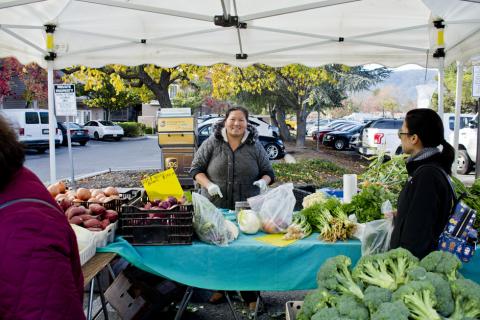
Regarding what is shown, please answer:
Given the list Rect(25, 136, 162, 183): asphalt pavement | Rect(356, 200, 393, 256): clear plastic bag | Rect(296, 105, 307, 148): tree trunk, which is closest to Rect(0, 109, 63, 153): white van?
Rect(25, 136, 162, 183): asphalt pavement

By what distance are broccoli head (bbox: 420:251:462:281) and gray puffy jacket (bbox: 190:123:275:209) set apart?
2.52 metres

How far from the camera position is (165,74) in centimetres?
1364

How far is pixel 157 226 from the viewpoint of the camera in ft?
10.4

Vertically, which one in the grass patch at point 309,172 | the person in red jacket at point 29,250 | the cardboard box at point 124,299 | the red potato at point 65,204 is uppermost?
the person in red jacket at point 29,250

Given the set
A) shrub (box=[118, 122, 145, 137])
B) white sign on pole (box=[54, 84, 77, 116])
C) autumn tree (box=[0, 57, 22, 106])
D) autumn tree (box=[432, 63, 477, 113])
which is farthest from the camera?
shrub (box=[118, 122, 145, 137])

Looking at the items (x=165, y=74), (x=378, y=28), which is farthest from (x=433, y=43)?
(x=165, y=74)

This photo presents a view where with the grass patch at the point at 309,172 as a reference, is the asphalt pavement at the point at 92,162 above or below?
below

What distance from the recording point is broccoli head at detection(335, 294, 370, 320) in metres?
1.81

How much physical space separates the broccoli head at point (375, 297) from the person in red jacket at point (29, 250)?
3.51ft

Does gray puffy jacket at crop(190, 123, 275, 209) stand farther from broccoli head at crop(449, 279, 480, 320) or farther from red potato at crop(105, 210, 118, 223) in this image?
broccoli head at crop(449, 279, 480, 320)

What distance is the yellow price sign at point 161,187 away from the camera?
11.7ft

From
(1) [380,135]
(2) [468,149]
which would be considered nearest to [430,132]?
(2) [468,149]

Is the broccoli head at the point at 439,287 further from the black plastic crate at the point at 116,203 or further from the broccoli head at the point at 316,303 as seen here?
the black plastic crate at the point at 116,203

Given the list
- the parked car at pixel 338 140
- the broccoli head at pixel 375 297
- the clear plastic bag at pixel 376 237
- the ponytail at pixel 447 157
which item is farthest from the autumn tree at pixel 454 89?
the broccoli head at pixel 375 297
